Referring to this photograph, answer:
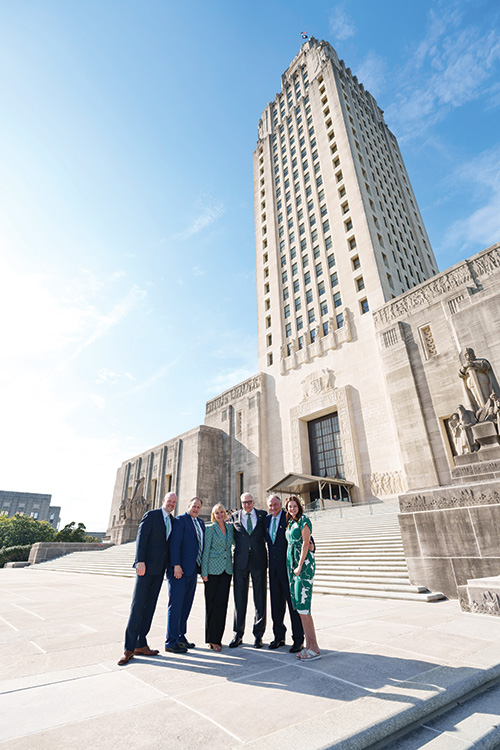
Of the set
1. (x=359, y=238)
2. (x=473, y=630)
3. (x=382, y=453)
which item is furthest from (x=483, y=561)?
(x=359, y=238)

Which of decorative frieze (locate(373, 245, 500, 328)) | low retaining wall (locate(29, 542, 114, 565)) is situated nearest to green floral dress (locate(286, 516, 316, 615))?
decorative frieze (locate(373, 245, 500, 328))

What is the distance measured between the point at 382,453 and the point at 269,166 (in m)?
35.0

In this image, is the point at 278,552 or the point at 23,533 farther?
the point at 23,533

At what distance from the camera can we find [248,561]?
4.83 meters

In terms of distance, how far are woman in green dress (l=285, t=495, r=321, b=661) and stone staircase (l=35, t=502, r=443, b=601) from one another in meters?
4.36

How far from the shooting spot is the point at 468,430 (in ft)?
32.7

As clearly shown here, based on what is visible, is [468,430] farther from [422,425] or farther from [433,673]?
[422,425]

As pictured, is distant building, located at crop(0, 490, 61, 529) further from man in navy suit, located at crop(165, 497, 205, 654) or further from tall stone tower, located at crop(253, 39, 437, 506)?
man in navy suit, located at crop(165, 497, 205, 654)

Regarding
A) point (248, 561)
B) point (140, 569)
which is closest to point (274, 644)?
point (248, 561)

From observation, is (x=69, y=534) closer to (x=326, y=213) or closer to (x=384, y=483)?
(x=384, y=483)

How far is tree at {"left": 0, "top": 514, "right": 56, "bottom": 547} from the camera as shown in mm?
31289

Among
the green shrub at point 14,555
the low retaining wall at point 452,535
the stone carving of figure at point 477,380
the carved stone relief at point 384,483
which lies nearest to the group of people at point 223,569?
the low retaining wall at point 452,535

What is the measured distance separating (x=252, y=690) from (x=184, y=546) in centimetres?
201

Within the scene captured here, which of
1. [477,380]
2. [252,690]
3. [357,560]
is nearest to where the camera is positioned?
[252,690]
